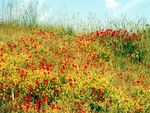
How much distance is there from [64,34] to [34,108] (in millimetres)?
8647

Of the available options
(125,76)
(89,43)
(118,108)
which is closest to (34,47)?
(89,43)

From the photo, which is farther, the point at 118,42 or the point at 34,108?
the point at 118,42

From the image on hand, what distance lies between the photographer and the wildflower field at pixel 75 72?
8828 mm

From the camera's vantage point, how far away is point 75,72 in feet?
35.1

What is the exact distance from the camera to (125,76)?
39.4ft

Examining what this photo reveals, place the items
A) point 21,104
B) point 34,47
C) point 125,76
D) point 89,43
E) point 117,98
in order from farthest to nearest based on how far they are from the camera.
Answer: point 89,43 < point 34,47 < point 125,76 < point 117,98 < point 21,104

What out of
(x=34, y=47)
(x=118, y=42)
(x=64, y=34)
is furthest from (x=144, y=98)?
(x=64, y=34)

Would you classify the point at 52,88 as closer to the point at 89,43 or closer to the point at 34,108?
the point at 34,108

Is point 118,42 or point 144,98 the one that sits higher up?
point 118,42

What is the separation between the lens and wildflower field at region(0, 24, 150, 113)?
883 cm

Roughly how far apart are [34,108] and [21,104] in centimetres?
33

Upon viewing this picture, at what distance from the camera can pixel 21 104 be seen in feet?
27.7

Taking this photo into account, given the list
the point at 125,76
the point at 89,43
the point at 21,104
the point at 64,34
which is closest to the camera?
the point at 21,104

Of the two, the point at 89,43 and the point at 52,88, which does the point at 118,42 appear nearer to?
the point at 89,43
